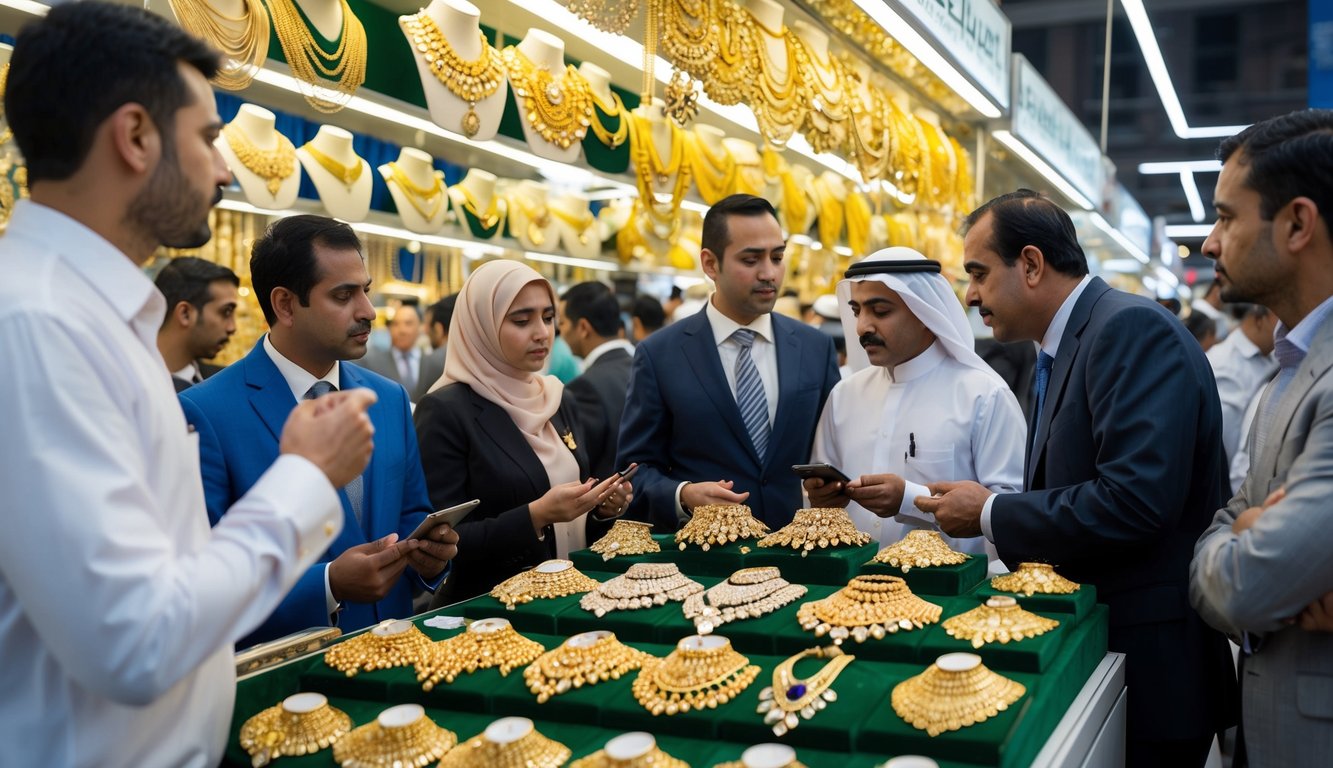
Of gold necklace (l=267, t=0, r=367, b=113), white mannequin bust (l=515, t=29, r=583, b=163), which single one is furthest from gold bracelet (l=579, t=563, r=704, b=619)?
white mannequin bust (l=515, t=29, r=583, b=163)

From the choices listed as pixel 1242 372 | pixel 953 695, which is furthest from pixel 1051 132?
pixel 953 695

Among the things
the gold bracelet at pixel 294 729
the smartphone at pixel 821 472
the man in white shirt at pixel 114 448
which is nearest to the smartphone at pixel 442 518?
the gold bracelet at pixel 294 729

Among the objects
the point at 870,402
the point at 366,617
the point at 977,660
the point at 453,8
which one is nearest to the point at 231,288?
the point at 453,8

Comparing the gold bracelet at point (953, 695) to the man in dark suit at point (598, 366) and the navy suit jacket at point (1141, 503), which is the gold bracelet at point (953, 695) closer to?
the navy suit jacket at point (1141, 503)

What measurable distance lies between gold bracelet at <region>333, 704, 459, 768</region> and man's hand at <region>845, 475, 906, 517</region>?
4.59 feet

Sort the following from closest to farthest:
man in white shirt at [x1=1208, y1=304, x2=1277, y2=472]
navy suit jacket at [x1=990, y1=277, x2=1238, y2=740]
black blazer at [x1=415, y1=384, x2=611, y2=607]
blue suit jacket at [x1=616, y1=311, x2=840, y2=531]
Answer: navy suit jacket at [x1=990, y1=277, x2=1238, y2=740] → black blazer at [x1=415, y1=384, x2=611, y2=607] → blue suit jacket at [x1=616, y1=311, x2=840, y2=531] → man in white shirt at [x1=1208, y1=304, x2=1277, y2=472]

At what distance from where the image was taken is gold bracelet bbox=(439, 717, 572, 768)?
4.93 feet

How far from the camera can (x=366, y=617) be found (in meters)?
2.62

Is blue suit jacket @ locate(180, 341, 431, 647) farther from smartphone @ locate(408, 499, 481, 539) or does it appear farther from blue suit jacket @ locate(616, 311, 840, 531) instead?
blue suit jacket @ locate(616, 311, 840, 531)

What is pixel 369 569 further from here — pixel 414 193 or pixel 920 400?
pixel 414 193

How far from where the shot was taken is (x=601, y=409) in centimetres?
482

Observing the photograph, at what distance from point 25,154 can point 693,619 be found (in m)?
1.40

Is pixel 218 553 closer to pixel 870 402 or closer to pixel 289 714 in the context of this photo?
pixel 289 714

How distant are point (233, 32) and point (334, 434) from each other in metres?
1.99
